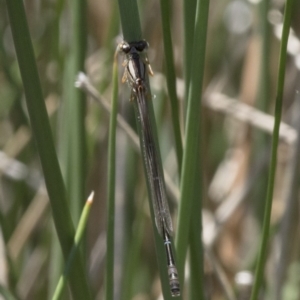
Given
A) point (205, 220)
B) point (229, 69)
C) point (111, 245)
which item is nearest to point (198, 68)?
point (111, 245)

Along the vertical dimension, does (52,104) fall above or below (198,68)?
above

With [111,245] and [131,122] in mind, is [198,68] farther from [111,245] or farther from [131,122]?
[131,122]

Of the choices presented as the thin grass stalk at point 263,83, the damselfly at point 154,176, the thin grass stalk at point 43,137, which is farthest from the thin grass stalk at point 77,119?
the thin grass stalk at point 263,83

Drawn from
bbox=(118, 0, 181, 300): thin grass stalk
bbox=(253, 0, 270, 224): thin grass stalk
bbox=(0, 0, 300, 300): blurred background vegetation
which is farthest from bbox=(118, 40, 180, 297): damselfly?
bbox=(253, 0, 270, 224): thin grass stalk

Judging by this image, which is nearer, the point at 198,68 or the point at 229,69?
the point at 198,68

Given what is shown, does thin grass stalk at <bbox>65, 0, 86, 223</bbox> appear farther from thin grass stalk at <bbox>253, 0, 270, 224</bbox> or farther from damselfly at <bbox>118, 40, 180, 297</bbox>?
thin grass stalk at <bbox>253, 0, 270, 224</bbox>

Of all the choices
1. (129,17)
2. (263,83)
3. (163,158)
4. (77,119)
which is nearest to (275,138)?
(129,17)
